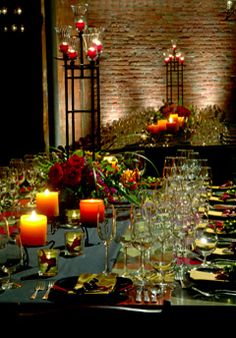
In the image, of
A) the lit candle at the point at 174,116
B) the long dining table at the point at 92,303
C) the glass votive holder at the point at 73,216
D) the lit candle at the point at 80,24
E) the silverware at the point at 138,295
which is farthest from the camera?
the lit candle at the point at 174,116

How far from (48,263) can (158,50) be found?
910 centimetres

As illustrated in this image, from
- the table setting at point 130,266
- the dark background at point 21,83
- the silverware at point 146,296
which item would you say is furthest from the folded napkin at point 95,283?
the dark background at point 21,83

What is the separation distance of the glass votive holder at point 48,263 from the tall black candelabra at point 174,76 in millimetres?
8711

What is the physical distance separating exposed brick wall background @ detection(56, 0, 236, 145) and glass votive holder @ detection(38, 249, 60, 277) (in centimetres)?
833

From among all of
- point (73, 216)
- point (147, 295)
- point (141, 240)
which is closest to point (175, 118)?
point (73, 216)

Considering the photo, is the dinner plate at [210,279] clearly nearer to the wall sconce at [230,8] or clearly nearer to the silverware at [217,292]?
the silverware at [217,292]

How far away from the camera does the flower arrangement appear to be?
9.57 feet

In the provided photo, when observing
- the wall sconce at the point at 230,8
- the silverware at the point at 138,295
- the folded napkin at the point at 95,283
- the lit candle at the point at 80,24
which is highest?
the wall sconce at the point at 230,8

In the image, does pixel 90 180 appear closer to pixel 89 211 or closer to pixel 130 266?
pixel 89 211

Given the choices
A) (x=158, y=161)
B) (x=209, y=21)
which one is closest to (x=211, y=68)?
(x=209, y=21)

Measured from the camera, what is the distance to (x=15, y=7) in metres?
6.48

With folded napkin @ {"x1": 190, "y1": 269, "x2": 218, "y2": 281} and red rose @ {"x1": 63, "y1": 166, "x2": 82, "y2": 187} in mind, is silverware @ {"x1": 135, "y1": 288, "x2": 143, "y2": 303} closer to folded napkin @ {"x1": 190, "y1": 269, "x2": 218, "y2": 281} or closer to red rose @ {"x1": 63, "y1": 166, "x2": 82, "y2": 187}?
folded napkin @ {"x1": 190, "y1": 269, "x2": 218, "y2": 281}

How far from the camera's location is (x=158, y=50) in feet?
35.3

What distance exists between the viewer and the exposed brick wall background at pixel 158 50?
34.3 feet
